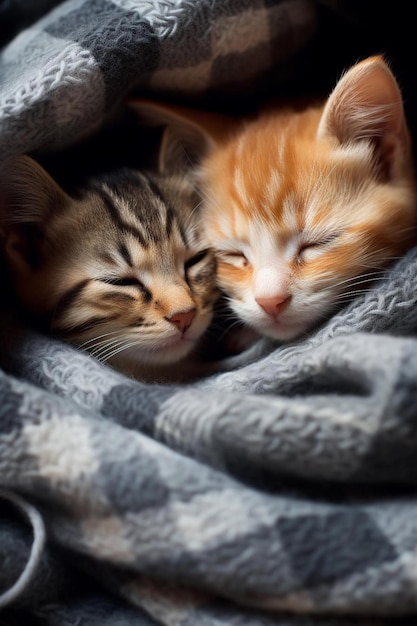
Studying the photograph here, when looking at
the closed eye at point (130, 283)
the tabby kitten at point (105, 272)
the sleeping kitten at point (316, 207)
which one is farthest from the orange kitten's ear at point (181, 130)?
the closed eye at point (130, 283)

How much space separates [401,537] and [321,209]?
485 millimetres

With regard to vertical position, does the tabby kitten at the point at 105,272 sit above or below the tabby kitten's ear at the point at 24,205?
below

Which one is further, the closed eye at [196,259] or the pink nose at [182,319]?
the closed eye at [196,259]

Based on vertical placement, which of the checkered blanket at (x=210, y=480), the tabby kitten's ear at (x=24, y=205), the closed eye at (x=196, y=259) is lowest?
the checkered blanket at (x=210, y=480)

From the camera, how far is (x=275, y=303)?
33.7 inches

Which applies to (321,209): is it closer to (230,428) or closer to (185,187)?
(185,187)

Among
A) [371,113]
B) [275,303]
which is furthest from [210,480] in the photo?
[371,113]

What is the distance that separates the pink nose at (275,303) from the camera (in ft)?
2.81

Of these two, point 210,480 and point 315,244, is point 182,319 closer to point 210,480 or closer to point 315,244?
point 315,244

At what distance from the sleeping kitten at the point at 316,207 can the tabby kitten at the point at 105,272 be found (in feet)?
0.26

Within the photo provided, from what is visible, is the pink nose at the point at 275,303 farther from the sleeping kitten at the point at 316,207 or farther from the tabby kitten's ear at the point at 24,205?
the tabby kitten's ear at the point at 24,205

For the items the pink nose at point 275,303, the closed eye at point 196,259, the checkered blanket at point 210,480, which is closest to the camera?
the checkered blanket at point 210,480

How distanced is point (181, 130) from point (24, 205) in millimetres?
307

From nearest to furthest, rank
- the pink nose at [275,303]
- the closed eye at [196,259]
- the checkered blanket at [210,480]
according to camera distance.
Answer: the checkered blanket at [210,480] → the pink nose at [275,303] → the closed eye at [196,259]
